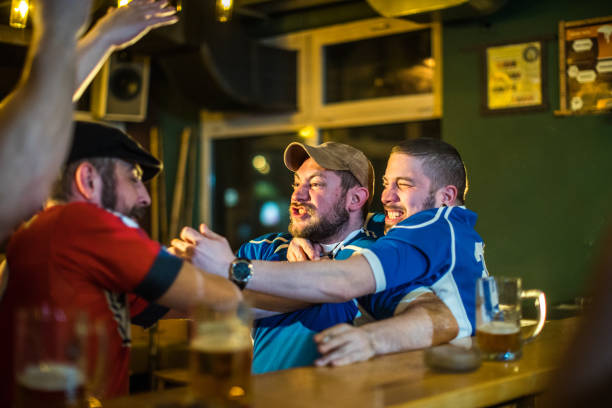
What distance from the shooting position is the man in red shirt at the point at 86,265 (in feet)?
4.59

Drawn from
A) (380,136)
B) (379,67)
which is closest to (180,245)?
(380,136)

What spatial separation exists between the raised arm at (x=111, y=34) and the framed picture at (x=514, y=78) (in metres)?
3.63

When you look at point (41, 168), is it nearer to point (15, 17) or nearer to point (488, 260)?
point (15, 17)

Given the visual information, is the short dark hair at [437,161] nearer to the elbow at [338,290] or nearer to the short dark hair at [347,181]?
the short dark hair at [347,181]

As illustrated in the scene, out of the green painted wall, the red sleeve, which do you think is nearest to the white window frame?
the green painted wall

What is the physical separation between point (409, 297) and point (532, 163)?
303 centimetres

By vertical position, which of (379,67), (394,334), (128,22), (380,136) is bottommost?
(394,334)

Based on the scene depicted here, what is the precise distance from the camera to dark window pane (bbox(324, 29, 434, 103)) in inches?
214

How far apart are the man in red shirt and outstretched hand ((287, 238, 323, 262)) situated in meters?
0.87

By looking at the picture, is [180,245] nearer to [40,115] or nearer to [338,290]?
[338,290]

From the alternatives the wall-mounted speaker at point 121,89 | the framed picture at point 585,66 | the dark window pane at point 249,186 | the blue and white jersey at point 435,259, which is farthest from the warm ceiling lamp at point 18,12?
the dark window pane at point 249,186

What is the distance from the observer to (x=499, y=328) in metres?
1.70

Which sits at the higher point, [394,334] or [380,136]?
[380,136]

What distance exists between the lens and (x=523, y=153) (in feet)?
15.6
